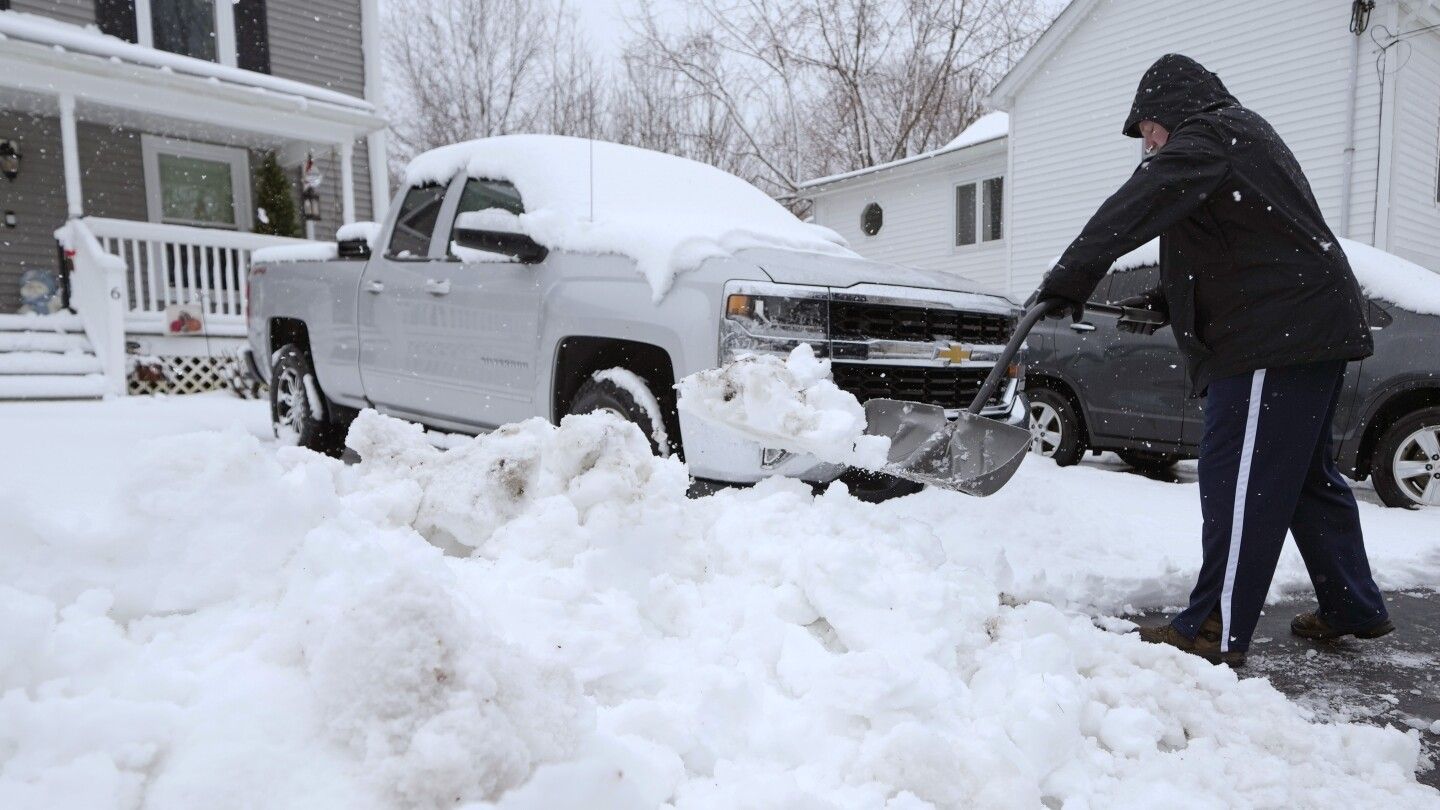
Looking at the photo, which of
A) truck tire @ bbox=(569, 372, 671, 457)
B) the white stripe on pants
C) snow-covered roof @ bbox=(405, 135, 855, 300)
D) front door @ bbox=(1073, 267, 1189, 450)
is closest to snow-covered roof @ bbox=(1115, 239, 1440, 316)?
front door @ bbox=(1073, 267, 1189, 450)

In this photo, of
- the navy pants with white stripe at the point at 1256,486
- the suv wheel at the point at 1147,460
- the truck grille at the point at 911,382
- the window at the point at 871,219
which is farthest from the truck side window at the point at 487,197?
the window at the point at 871,219

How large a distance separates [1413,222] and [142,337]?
16859 mm

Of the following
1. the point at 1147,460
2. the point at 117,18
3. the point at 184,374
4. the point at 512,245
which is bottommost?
the point at 1147,460

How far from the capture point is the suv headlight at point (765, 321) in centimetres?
349

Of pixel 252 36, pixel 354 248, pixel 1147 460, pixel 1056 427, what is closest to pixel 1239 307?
pixel 1056 427

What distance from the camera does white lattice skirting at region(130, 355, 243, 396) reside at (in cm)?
1073

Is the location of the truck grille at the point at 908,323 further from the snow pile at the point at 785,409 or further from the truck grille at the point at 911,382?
the snow pile at the point at 785,409

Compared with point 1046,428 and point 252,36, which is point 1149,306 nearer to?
point 1046,428

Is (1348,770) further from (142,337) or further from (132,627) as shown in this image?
(142,337)

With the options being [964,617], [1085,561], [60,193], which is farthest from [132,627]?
[60,193]

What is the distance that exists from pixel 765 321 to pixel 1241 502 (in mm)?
1762

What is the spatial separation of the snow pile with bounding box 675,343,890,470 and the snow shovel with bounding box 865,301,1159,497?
7.4 inches

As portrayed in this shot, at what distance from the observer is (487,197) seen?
16.4 ft

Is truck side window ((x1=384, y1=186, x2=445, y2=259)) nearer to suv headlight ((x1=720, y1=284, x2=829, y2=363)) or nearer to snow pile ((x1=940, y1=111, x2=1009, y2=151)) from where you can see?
suv headlight ((x1=720, y1=284, x2=829, y2=363))
